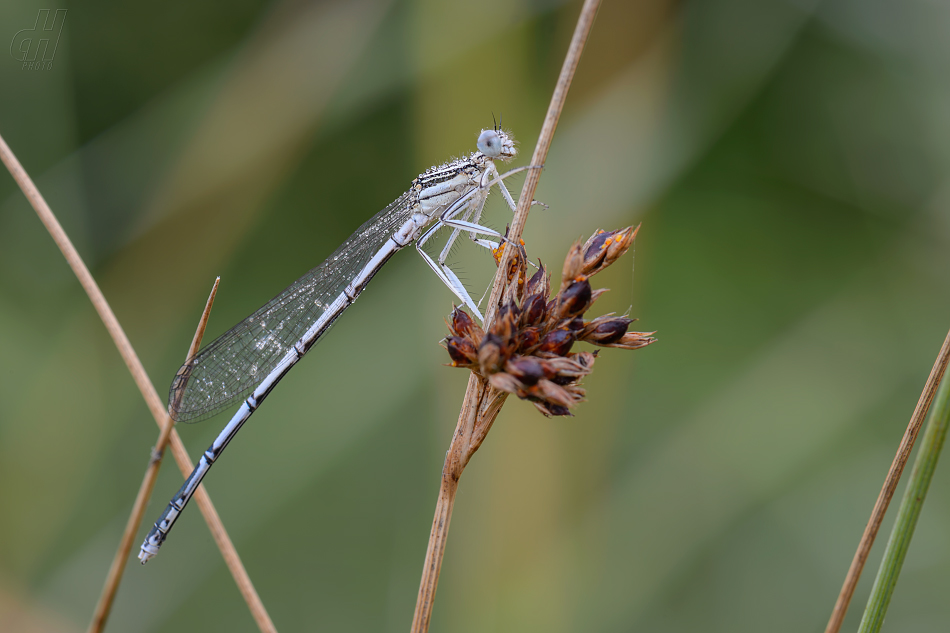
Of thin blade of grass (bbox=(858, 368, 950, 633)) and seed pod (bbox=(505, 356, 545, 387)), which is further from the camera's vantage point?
seed pod (bbox=(505, 356, 545, 387))

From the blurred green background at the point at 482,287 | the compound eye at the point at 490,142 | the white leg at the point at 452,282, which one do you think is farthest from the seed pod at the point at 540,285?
the blurred green background at the point at 482,287

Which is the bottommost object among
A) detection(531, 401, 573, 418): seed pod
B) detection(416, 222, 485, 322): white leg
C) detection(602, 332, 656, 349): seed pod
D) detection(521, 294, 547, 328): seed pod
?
detection(531, 401, 573, 418): seed pod

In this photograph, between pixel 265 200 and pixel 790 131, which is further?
pixel 265 200

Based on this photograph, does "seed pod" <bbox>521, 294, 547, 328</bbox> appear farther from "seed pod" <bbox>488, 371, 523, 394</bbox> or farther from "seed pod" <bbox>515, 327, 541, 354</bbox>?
"seed pod" <bbox>488, 371, 523, 394</bbox>

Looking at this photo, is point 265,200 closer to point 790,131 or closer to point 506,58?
point 506,58

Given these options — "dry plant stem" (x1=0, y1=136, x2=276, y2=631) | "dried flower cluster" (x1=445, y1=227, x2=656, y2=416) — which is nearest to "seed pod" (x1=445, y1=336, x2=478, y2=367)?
"dried flower cluster" (x1=445, y1=227, x2=656, y2=416)

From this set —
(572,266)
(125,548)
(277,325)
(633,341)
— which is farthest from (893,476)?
(277,325)

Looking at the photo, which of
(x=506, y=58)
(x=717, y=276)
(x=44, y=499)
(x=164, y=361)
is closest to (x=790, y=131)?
(x=717, y=276)
